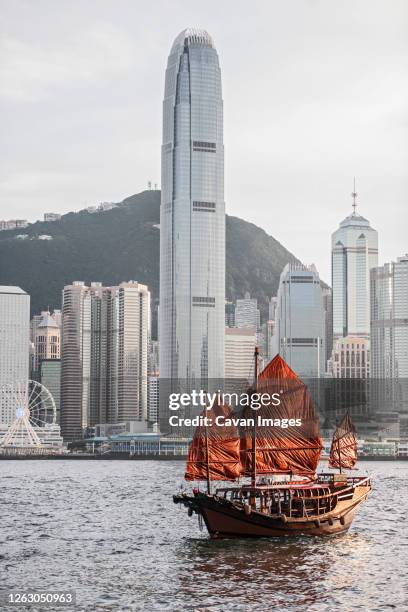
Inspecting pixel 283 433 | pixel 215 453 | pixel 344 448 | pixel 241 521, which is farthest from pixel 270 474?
pixel 344 448

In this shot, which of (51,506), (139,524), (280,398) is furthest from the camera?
(51,506)

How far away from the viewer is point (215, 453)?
7081 cm

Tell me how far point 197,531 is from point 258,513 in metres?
8.76

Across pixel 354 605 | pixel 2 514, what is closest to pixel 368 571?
pixel 354 605

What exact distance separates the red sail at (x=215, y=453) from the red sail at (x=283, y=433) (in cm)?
102

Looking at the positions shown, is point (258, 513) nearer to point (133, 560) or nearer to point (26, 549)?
point (133, 560)

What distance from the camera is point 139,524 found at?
3113 inches

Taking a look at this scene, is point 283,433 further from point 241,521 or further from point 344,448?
point 344,448

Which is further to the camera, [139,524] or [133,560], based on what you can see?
[139,524]

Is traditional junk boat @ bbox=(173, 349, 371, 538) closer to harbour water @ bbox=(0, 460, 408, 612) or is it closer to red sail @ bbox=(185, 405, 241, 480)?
red sail @ bbox=(185, 405, 241, 480)

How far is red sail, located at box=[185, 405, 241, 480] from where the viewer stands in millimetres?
70438

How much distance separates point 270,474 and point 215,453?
4.04 m

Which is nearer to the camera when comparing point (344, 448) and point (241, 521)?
point (241, 521)

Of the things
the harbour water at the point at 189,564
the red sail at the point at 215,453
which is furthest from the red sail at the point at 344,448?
the red sail at the point at 215,453
